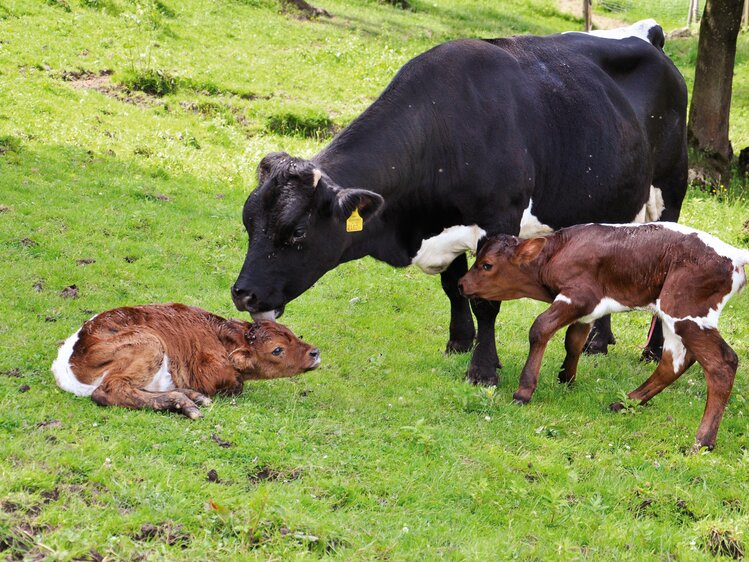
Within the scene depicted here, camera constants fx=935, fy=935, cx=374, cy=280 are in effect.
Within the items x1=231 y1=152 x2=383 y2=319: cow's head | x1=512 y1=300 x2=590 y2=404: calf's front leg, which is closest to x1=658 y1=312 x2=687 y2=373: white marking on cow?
x1=512 y1=300 x2=590 y2=404: calf's front leg

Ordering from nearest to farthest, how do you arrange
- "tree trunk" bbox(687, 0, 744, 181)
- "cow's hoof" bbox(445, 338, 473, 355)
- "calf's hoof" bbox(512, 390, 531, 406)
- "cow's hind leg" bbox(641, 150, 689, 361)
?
"calf's hoof" bbox(512, 390, 531, 406)
"cow's hoof" bbox(445, 338, 473, 355)
"cow's hind leg" bbox(641, 150, 689, 361)
"tree trunk" bbox(687, 0, 744, 181)

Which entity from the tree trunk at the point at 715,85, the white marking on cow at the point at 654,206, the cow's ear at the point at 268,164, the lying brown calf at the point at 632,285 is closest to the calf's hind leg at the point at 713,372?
the lying brown calf at the point at 632,285

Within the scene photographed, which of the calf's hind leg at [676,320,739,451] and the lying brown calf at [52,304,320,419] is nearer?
the lying brown calf at [52,304,320,419]

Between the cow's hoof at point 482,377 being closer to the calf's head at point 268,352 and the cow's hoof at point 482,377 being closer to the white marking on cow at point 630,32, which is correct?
the calf's head at point 268,352

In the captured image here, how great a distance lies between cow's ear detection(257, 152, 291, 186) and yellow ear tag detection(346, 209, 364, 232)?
704 millimetres

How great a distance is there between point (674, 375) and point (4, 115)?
10545 millimetres

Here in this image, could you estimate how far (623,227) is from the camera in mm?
8164

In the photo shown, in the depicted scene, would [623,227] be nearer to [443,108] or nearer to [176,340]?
[443,108]

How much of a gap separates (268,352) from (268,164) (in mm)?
1538

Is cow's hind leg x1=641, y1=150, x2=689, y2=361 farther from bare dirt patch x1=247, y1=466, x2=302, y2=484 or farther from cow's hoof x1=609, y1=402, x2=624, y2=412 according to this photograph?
bare dirt patch x1=247, y1=466, x2=302, y2=484

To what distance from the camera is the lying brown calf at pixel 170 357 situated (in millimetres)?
6875

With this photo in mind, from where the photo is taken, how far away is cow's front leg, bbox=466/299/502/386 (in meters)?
8.62

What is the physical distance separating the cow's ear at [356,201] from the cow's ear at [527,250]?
1383 millimetres

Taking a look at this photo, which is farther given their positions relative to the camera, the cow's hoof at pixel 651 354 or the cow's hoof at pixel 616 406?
the cow's hoof at pixel 651 354
